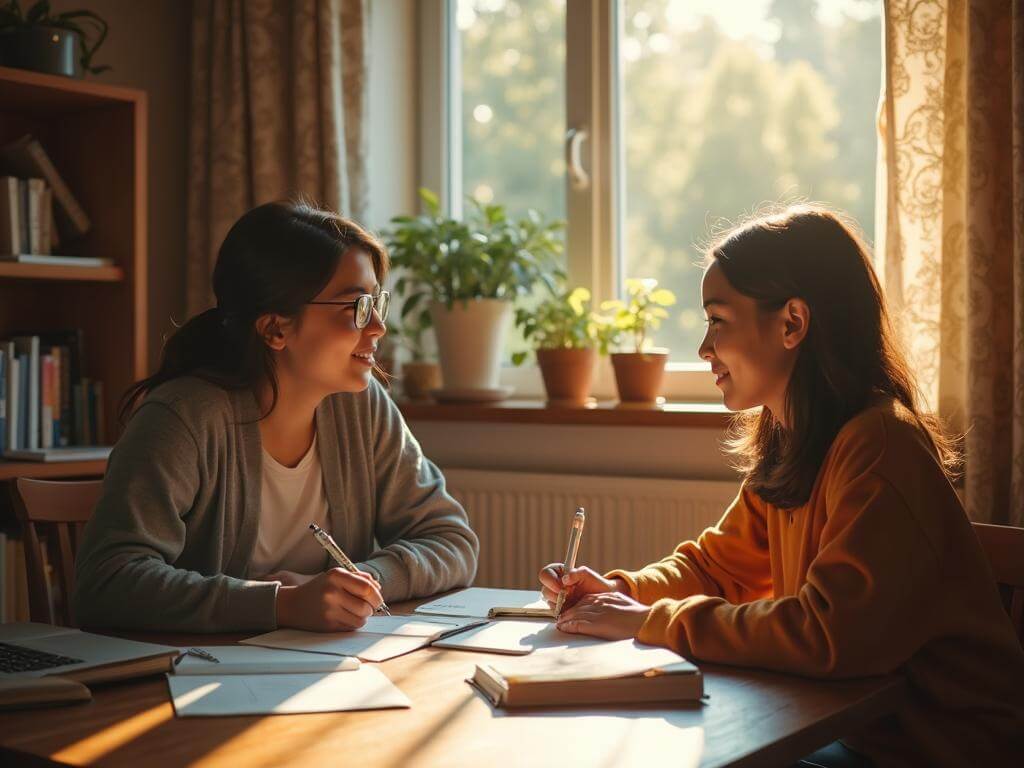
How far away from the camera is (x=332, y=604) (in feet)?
4.85

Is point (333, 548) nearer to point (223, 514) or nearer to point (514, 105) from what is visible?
point (223, 514)

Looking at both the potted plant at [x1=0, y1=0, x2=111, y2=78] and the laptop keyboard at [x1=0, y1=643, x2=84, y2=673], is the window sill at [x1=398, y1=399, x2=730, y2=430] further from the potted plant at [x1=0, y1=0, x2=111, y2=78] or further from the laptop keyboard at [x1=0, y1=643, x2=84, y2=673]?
the laptop keyboard at [x1=0, y1=643, x2=84, y2=673]

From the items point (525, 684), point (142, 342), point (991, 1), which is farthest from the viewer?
point (142, 342)

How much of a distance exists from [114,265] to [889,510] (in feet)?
7.36

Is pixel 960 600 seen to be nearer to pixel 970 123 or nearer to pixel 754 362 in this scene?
pixel 754 362

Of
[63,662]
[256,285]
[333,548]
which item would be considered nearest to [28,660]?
[63,662]

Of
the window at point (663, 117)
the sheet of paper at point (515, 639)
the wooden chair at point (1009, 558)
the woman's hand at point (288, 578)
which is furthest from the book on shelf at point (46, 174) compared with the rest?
the wooden chair at point (1009, 558)

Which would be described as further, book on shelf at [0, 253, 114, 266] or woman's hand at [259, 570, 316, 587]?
book on shelf at [0, 253, 114, 266]

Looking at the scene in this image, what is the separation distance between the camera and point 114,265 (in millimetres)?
2943

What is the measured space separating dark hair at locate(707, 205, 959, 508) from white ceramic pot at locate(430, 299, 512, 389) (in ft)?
5.08

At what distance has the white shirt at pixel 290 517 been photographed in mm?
1866

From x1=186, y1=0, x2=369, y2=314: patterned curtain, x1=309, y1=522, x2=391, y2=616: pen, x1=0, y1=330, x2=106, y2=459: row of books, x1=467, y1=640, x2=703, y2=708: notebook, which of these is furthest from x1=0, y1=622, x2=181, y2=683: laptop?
x1=186, y1=0, x2=369, y2=314: patterned curtain

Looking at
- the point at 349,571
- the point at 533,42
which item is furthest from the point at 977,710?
the point at 533,42

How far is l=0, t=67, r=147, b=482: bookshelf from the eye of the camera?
2.90 m
